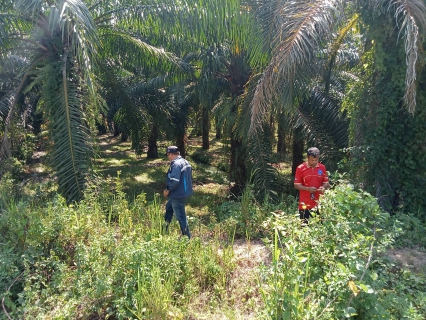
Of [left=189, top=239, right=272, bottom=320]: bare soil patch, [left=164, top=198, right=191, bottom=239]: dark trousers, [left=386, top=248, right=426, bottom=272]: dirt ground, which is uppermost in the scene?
[left=164, top=198, right=191, bottom=239]: dark trousers

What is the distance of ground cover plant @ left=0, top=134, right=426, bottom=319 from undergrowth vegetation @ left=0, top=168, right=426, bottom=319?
0.4 inches

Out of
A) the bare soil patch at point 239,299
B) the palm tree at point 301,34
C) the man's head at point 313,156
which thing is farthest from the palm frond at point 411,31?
the bare soil patch at point 239,299

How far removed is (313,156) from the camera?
4.90 metres

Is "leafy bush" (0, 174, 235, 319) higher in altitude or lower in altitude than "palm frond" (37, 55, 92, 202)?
lower

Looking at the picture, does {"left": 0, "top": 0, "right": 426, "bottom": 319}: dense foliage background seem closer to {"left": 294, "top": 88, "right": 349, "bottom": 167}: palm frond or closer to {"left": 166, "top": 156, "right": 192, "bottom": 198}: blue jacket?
{"left": 294, "top": 88, "right": 349, "bottom": 167}: palm frond

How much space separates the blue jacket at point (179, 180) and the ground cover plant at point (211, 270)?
1.27 ft

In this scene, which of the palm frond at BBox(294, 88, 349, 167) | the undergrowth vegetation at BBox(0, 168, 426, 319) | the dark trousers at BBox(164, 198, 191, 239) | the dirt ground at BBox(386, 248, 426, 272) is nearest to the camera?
the undergrowth vegetation at BBox(0, 168, 426, 319)

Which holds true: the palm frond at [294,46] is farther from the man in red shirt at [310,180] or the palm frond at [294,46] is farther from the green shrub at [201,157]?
the green shrub at [201,157]

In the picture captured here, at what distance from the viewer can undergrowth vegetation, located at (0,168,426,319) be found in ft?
9.35

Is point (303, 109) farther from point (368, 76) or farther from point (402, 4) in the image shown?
point (402, 4)

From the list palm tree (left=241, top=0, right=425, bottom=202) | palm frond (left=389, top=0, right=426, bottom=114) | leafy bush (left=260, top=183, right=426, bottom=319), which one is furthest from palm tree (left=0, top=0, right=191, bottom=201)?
palm frond (left=389, top=0, right=426, bottom=114)

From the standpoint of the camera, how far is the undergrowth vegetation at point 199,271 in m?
2.85

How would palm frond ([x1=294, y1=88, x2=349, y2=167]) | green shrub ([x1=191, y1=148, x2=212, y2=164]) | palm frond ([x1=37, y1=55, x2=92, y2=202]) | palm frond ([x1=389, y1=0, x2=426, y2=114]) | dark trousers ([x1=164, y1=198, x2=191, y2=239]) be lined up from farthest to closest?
green shrub ([x1=191, y1=148, x2=212, y2=164]) → palm frond ([x1=294, y1=88, x2=349, y2=167]) → palm frond ([x1=37, y1=55, x2=92, y2=202]) → dark trousers ([x1=164, y1=198, x2=191, y2=239]) → palm frond ([x1=389, y1=0, x2=426, y2=114])

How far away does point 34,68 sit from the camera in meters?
7.08
